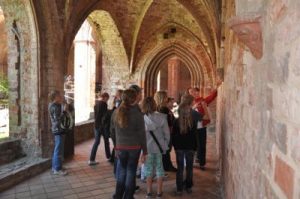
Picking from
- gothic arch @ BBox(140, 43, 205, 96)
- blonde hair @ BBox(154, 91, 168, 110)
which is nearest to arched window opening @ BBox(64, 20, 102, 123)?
gothic arch @ BBox(140, 43, 205, 96)

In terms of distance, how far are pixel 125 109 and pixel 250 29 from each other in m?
1.90

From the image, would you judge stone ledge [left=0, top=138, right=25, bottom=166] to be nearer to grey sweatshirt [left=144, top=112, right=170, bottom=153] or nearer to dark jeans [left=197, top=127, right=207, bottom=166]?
grey sweatshirt [left=144, top=112, right=170, bottom=153]

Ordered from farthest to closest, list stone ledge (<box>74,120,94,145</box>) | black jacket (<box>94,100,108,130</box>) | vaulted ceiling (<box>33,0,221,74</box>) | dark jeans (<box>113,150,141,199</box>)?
vaulted ceiling (<box>33,0,221,74</box>)
stone ledge (<box>74,120,94,145</box>)
black jacket (<box>94,100,108,130</box>)
dark jeans (<box>113,150,141,199</box>)

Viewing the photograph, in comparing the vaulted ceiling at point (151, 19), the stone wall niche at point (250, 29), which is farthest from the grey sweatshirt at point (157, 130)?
the vaulted ceiling at point (151, 19)

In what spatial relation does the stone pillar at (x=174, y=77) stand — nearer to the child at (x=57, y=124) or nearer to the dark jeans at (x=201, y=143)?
the dark jeans at (x=201, y=143)

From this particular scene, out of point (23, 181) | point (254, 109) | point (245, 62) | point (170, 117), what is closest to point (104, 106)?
point (170, 117)

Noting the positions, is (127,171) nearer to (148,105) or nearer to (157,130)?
(157,130)

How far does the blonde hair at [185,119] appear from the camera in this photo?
3.79 metres

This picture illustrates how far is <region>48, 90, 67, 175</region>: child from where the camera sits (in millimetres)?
4645

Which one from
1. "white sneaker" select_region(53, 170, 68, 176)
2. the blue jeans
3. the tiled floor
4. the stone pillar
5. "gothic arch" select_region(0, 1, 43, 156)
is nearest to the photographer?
the tiled floor

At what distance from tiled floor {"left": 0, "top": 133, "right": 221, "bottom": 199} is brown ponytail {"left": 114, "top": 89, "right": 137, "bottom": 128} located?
49.1 inches

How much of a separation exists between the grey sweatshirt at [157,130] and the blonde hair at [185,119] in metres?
0.20

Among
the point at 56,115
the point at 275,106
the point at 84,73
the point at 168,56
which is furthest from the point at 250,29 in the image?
the point at 168,56

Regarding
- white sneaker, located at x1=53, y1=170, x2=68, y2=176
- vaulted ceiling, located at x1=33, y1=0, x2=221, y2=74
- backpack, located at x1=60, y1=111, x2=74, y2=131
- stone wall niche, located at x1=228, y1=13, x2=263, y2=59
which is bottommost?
white sneaker, located at x1=53, y1=170, x2=68, y2=176
